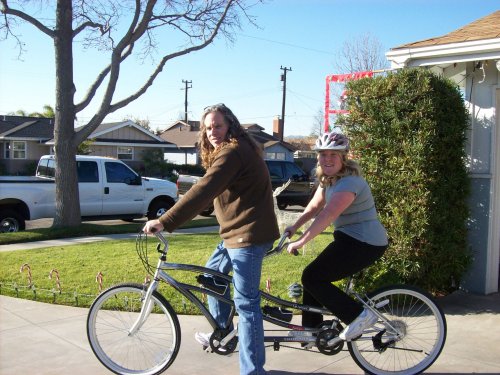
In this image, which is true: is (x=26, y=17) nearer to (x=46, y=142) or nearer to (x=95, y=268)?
(x=95, y=268)

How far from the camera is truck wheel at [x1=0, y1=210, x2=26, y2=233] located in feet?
39.0

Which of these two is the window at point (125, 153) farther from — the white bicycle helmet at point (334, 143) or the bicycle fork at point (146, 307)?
the white bicycle helmet at point (334, 143)

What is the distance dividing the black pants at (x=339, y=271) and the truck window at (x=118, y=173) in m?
10.8

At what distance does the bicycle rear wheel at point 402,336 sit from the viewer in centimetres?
394

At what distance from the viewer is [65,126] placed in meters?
12.7

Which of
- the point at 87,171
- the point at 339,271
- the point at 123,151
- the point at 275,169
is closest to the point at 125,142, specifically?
the point at 123,151

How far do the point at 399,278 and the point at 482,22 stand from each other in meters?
3.34

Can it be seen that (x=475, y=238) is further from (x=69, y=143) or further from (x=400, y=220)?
(x=69, y=143)

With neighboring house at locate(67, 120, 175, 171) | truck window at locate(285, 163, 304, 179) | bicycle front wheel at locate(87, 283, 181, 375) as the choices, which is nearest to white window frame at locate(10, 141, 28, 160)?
neighboring house at locate(67, 120, 175, 171)

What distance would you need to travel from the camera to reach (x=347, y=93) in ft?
19.0

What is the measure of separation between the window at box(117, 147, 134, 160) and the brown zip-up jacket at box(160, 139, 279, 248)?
112 feet

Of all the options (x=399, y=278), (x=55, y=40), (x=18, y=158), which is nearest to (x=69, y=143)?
(x=55, y=40)

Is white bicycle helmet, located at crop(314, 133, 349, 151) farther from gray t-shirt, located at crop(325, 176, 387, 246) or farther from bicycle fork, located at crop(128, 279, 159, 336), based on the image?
bicycle fork, located at crop(128, 279, 159, 336)

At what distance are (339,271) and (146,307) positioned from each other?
1.39 meters
